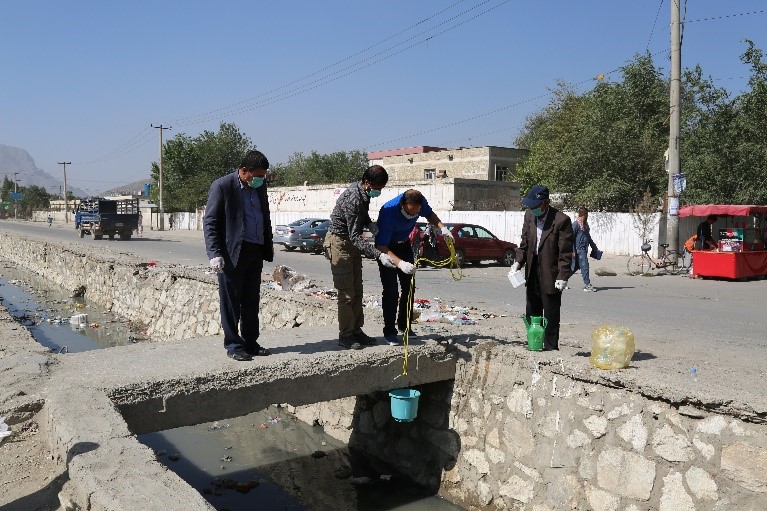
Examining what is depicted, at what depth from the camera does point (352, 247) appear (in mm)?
6223

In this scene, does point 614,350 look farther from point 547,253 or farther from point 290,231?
point 290,231

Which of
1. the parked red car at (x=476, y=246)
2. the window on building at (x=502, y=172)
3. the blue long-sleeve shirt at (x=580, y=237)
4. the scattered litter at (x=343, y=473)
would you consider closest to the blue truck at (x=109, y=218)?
the parked red car at (x=476, y=246)

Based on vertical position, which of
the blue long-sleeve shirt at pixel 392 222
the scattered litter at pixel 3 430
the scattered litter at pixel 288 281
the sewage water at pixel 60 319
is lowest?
the sewage water at pixel 60 319

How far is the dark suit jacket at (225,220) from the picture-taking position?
5.66 metres

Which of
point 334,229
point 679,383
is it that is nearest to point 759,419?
point 679,383

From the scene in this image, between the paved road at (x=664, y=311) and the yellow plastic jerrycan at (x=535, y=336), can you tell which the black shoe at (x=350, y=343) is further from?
the paved road at (x=664, y=311)

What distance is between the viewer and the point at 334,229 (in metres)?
6.21

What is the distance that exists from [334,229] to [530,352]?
2114 millimetres

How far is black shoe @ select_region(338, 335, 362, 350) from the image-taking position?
20.4 feet

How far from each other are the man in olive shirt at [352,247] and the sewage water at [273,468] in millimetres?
1635

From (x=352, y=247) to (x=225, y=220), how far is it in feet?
3.90

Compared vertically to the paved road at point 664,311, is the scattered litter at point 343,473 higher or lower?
lower

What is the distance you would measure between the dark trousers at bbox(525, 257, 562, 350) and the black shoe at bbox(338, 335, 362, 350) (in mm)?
1658

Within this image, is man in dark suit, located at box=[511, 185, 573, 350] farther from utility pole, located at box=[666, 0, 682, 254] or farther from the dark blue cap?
utility pole, located at box=[666, 0, 682, 254]
